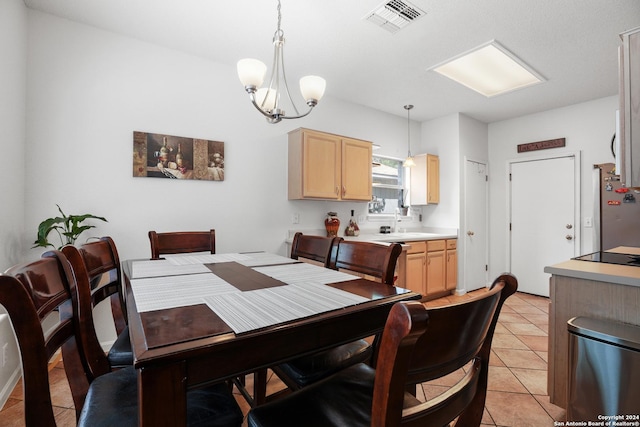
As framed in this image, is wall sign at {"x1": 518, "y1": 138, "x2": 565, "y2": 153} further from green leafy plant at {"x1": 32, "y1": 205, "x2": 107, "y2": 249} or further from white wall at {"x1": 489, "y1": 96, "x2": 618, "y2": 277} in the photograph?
green leafy plant at {"x1": 32, "y1": 205, "x2": 107, "y2": 249}

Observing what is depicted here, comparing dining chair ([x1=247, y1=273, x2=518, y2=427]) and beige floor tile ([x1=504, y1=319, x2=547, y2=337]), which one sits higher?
dining chair ([x1=247, y1=273, x2=518, y2=427])

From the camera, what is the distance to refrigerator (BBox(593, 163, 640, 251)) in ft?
10.4

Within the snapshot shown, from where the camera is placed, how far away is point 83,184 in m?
2.45

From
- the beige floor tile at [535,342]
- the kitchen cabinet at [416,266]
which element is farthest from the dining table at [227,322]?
the kitchen cabinet at [416,266]

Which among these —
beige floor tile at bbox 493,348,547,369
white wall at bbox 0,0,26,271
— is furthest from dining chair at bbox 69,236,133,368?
beige floor tile at bbox 493,348,547,369

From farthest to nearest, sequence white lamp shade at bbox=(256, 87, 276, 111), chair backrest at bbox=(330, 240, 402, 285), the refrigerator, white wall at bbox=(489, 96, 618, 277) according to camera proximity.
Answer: white wall at bbox=(489, 96, 618, 277) → the refrigerator → white lamp shade at bbox=(256, 87, 276, 111) → chair backrest at bbox=(330, 240, 402, 285)

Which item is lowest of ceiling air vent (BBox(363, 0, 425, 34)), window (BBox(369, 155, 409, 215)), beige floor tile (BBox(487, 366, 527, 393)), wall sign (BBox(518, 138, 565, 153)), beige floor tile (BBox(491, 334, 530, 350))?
beige floor tile (BBox(487, 366, 527, 393))

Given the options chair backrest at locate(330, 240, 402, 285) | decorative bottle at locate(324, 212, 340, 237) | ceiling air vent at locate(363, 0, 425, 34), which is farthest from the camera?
decorative bottle at locate(324, 212, 340, 237)

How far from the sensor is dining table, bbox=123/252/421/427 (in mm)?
660

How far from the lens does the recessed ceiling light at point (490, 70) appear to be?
296cm

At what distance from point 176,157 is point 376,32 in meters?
2.12

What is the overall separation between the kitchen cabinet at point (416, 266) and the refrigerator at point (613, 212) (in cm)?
194

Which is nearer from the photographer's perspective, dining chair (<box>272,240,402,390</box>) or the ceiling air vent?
dining chair (<box>272,240,402,390</box>)

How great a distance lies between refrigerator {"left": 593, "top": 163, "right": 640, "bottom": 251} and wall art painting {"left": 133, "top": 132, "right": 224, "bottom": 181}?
4.09 meters
